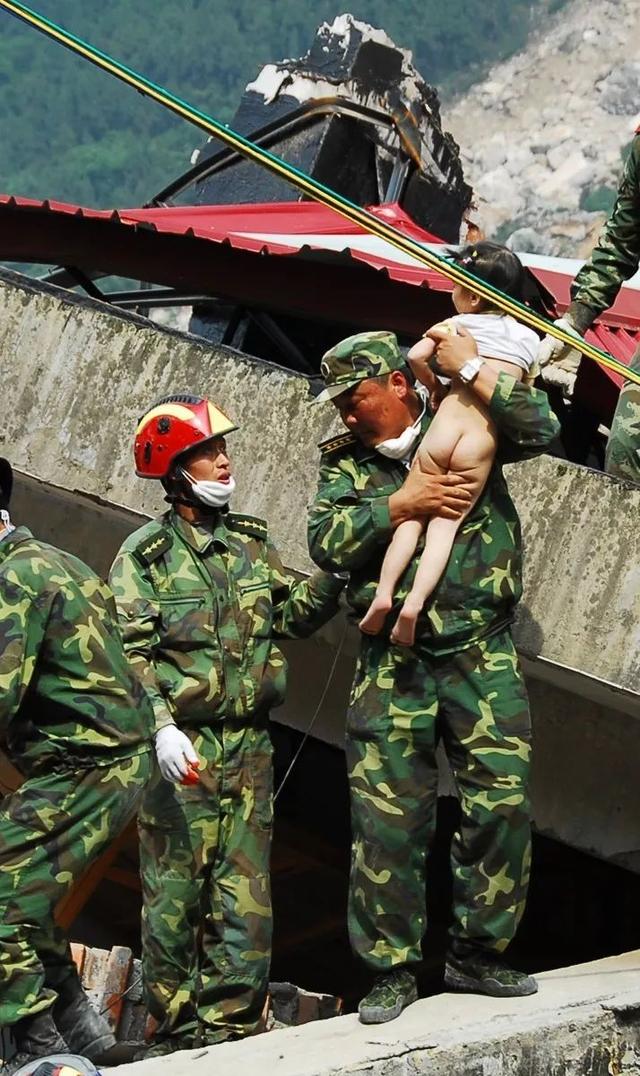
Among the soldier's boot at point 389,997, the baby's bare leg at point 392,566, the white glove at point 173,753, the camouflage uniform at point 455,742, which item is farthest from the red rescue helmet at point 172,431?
the soldier's boot at point 389,997

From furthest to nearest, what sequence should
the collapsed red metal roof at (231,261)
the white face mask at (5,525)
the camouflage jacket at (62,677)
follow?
the collapsed red metal roof at (231,261) < the white face mask at (5,525) < the camouflage jacket at (62,677)

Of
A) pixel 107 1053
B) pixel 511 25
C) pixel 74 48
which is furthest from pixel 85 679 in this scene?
pixel 511 25

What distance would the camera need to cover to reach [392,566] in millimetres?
5566

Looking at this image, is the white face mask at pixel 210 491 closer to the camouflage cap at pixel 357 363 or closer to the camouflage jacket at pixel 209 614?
the camouflage jacket at pixel 209 614

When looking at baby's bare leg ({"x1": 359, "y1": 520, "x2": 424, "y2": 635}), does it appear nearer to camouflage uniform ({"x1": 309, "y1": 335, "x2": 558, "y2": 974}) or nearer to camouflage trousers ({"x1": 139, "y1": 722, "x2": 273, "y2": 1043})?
camouflage uniform ({"x1": 309, "y1": 335, "x2": 558, "y2": 974})

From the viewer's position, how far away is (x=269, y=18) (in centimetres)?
7512

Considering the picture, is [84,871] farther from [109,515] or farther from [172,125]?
[172,125]

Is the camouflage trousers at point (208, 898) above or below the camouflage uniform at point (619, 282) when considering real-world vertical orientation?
below

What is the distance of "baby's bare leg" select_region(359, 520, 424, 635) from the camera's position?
5535 millimetres

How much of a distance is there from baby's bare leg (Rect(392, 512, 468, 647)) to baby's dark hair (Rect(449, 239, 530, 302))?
756 mm

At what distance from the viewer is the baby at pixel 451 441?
550 centimetres

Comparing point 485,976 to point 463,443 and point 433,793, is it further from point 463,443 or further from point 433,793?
point 463,443

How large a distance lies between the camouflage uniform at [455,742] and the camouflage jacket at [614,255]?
1.15 m

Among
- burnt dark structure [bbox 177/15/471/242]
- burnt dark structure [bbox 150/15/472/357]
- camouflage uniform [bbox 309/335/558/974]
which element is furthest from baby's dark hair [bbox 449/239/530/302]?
burnt dark structure [bbox 177/15/471/242]
